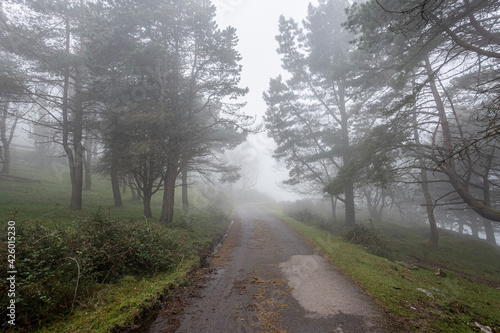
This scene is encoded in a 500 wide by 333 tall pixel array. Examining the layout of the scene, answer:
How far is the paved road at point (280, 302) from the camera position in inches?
153

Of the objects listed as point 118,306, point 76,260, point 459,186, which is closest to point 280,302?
point 118,306

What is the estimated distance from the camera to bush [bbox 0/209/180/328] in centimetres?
360

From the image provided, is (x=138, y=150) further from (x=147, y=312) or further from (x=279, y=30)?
(x=279, y=30)

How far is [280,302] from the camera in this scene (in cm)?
474

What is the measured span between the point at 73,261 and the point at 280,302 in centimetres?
439

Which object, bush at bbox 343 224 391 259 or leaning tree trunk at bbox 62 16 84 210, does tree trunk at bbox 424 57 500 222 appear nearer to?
bush at bbox 343 224 391 259

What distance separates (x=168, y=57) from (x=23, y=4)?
295 inches

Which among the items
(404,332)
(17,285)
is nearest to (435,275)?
(404,332)

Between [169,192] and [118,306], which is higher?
[169,192]

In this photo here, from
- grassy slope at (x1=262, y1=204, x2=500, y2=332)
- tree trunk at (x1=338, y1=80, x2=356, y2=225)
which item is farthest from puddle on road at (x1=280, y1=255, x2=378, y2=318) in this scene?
tree trunk at (x1=338, y1=80, x2=356, y2=225)

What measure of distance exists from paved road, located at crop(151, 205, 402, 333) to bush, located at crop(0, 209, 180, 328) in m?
1.70

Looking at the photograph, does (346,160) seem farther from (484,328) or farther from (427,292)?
(484,328)

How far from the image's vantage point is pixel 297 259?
807cm

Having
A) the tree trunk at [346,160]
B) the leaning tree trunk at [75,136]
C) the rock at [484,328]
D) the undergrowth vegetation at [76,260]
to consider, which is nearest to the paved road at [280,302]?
the rock at [484,328]
